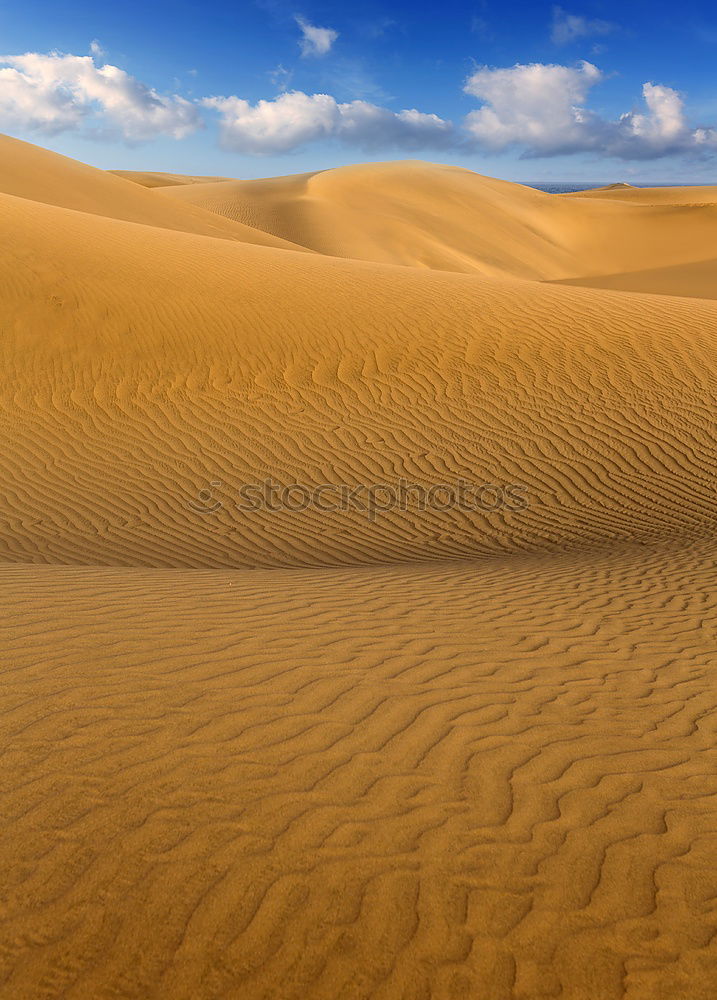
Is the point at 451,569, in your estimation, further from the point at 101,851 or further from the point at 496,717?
the point at 101,851

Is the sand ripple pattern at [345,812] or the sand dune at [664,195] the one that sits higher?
the sand dune at [664,195]

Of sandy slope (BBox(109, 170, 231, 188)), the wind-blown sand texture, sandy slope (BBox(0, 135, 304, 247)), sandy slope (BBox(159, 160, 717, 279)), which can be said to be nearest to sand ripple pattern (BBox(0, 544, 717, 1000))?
the wind-blown sand texture

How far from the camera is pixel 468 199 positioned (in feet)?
176

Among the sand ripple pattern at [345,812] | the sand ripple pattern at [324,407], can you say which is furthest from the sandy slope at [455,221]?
the sand ripple pattern at [345,812]

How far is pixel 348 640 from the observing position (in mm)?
5398

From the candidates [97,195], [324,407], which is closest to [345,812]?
[324,407]

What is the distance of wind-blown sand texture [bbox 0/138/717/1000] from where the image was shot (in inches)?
107

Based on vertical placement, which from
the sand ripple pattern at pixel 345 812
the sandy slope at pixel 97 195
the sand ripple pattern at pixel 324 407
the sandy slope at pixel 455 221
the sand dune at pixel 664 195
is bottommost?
the sand ripple pattern at pixel 345 812

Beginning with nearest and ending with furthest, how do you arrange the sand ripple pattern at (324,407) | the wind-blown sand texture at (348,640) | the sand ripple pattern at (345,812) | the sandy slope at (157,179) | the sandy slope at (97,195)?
the sand ripple pattern at (345,812), the wind-blown sand texture at (348,640), the sand ripple pattern at (324,407), the sandy slope at (97,195), the sandy slope at (157,179)

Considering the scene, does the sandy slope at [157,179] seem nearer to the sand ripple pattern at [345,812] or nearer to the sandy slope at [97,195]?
the sandy slope at [97,195]

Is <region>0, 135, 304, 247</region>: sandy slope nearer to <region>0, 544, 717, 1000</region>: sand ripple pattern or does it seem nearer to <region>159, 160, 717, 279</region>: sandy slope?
<region>159, 160, 717, 279</region>: sandy slope

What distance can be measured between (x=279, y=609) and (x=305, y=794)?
2.76 meters

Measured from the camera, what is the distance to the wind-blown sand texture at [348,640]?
8.93 feet

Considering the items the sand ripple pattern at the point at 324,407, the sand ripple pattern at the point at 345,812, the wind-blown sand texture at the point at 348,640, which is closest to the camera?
the sand ripple pattern at the point at 345,812
